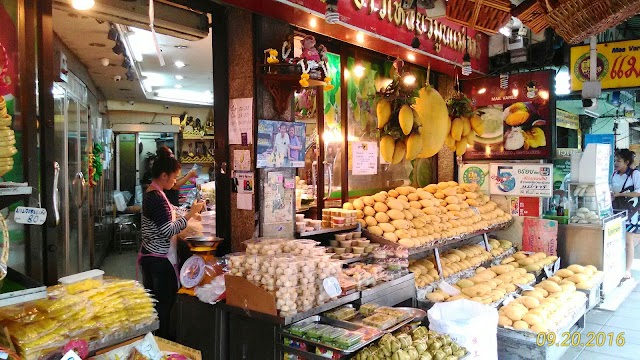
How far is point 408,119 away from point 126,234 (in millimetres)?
8832

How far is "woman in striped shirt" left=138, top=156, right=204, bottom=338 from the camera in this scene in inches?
179

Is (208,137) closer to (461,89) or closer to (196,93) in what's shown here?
(196,93)

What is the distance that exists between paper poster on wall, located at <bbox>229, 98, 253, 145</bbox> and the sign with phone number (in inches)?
180

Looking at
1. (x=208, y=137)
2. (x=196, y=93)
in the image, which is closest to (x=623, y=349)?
(x=196, y=93)

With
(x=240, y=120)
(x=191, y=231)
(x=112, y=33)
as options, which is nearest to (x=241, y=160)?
(x=240, y=120)

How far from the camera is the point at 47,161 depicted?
10.0 feet

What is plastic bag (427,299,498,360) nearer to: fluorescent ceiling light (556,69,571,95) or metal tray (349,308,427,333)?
metal tray (349,308,427,333)

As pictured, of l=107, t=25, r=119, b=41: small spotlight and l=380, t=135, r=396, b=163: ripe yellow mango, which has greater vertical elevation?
l=107, t=25, r=119, b=41: small spotlight

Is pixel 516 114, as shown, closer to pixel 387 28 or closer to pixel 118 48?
pixel 387 28

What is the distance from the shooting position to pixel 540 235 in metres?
6.87

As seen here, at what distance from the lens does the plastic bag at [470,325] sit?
3.57 m

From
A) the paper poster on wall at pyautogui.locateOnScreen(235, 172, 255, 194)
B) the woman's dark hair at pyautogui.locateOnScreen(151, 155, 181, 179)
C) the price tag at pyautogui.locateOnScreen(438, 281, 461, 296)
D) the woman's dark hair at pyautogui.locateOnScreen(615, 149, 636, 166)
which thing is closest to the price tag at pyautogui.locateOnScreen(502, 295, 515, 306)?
the price tag at pyautogui.locateOnScreen(438, 281, 461, 296)

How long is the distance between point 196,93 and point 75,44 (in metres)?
6.03
